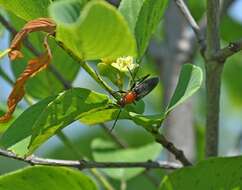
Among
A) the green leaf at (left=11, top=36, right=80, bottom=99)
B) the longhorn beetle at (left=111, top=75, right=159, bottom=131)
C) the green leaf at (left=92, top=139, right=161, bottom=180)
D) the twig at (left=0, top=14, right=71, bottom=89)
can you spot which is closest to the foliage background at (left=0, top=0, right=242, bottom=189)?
the green leaf at (left=92, top=139, right=161, bottom=180)

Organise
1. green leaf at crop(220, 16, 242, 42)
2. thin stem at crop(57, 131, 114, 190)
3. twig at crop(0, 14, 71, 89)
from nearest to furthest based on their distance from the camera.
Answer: twig at crop(0, 14, 71, 89) → thin stem at crop(57, 131, 114, 190) → green leaf at crop(220, 16, 242, 42)

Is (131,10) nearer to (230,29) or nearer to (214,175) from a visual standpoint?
(214,175)

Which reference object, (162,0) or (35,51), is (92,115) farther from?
(35,51)

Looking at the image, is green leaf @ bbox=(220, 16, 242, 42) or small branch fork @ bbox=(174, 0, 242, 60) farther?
green leaf @ bbox=(220, 16, 242, 42)

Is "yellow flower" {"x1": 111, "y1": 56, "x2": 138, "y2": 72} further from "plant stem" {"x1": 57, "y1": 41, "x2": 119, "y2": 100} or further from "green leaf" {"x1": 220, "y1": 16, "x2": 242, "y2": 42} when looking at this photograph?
"green leaf" {"x1": 220, "y1": 16, "x2": 242, "y2": 42}

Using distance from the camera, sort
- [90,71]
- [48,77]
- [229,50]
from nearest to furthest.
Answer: [90,71] → [229,50] → [48,77]

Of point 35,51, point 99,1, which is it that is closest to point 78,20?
point 99,1

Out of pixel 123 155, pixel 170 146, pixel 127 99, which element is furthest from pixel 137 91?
pixel 123 155

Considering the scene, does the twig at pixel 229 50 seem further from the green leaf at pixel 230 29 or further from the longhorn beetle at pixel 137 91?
the green leaf at pixel 230 29
